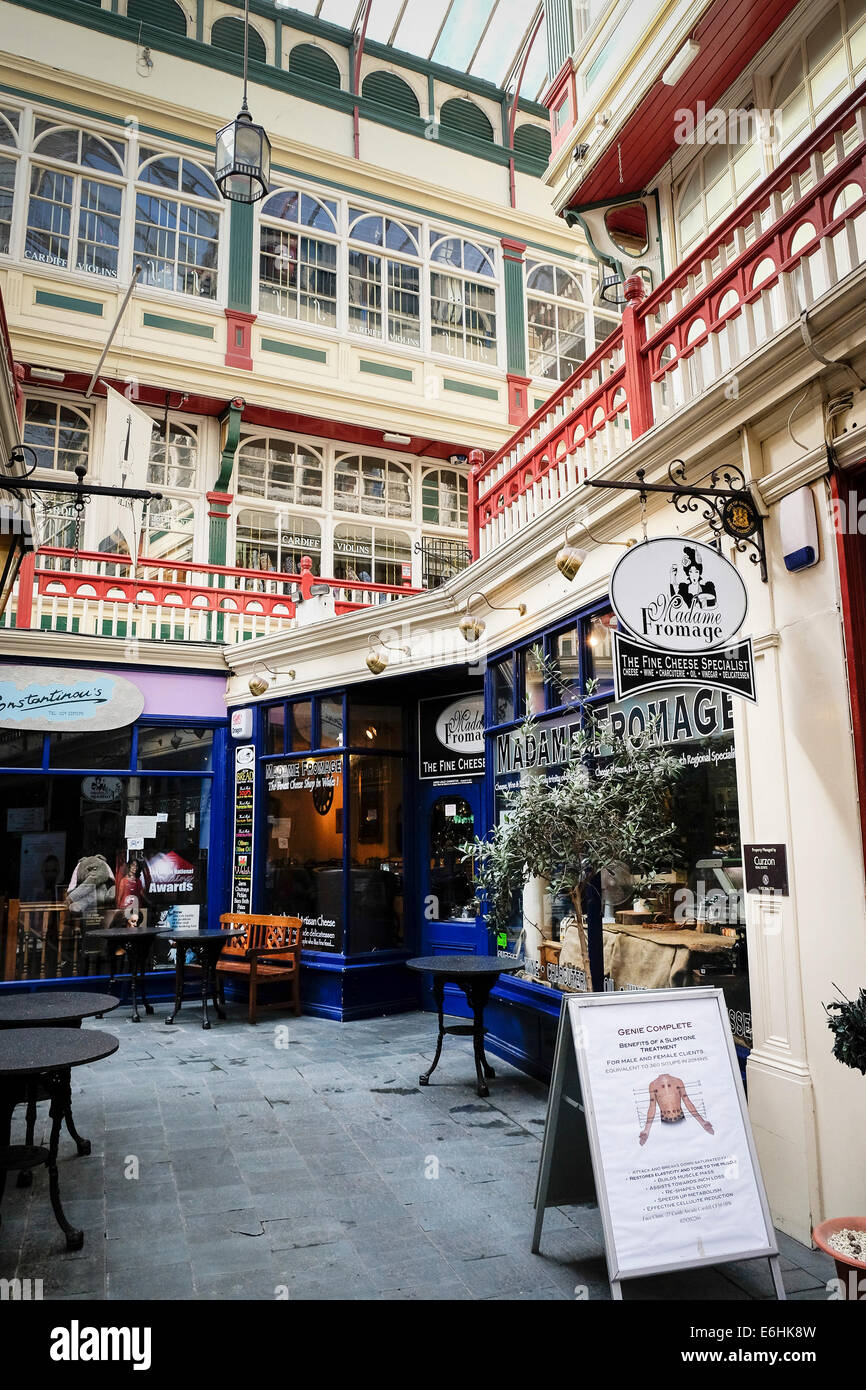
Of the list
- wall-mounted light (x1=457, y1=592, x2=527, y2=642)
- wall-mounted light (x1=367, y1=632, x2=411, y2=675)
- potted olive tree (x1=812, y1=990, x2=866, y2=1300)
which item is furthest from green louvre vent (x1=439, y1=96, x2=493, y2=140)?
potted olive tree (x1=812, y1=990, x2=866, y2=1300)

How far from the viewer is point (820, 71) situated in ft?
18.5

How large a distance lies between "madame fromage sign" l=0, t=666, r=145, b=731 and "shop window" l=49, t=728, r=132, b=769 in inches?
7.0

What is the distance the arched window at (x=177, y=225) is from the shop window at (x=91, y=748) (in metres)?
6.95

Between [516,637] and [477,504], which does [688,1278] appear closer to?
[516,637]

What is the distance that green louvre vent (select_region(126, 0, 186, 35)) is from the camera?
1286 centimetres

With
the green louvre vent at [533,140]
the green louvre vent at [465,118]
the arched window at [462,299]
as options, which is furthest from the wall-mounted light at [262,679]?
the green louvre vent at [533,140]

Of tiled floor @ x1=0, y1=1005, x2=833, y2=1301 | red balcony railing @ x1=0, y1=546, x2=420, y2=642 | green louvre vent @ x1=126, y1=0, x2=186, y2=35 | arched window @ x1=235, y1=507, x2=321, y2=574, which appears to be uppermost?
green louvre vent @ x1=126, y1=0, x2=186, y2=35

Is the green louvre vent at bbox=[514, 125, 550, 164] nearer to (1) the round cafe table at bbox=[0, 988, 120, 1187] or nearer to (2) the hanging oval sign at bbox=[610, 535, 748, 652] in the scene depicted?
(2) the hanging oval sign at bbox=[610, 535, 748, 652]

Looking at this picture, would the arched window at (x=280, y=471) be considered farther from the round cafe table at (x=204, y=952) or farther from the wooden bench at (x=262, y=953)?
the round cafe table at (x=204, y=952)

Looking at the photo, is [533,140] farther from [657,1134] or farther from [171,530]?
[657,1134]

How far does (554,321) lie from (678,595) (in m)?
13.4

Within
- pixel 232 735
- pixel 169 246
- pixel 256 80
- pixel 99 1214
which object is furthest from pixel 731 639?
pixel 256 80

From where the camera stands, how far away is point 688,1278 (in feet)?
12.0

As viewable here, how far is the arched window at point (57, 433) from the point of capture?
12750 mm
